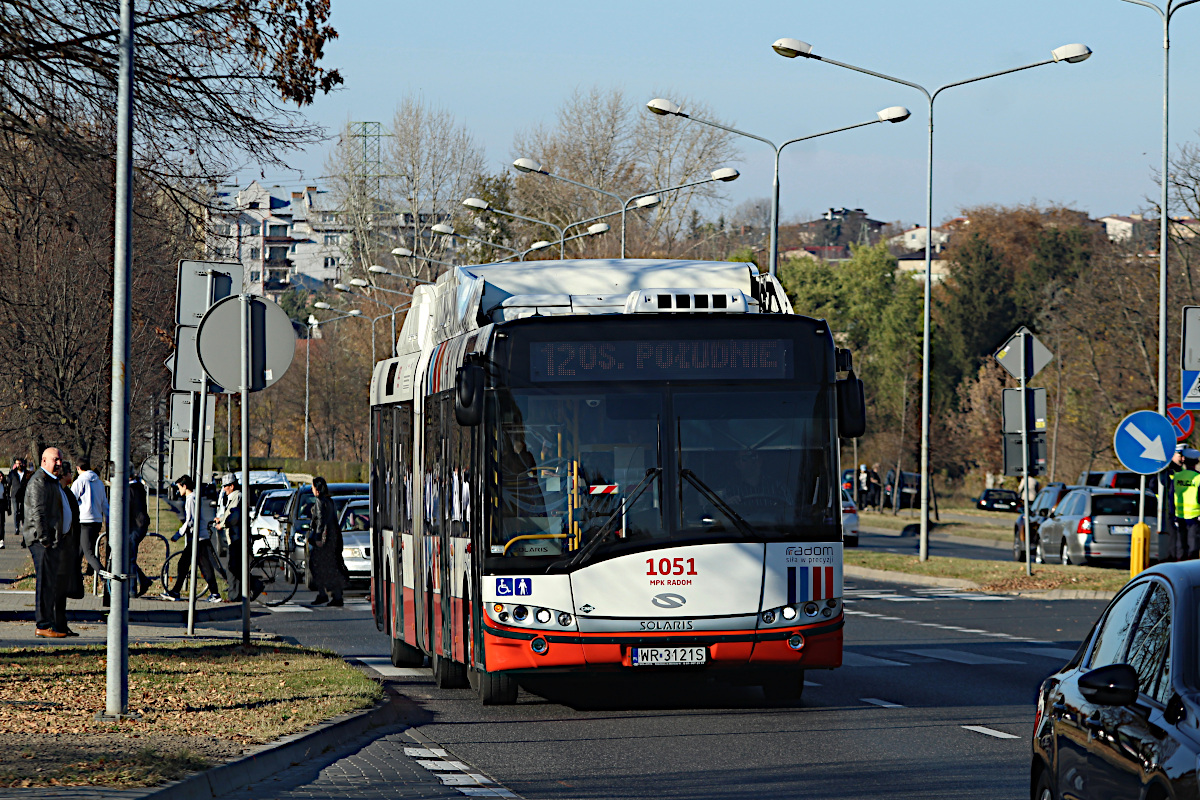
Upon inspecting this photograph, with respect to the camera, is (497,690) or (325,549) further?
(325,549)

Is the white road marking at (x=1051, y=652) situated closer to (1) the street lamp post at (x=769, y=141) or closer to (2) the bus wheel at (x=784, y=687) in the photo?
(2) the bus wheel at (x=784, y=687)

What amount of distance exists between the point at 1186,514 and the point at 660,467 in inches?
591

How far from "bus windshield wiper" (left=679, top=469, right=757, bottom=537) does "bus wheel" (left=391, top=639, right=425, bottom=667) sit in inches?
194

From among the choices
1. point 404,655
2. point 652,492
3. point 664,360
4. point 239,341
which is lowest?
point 404,655

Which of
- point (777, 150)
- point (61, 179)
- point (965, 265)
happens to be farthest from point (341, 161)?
point (61, 179)

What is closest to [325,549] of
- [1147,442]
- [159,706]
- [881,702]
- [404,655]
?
[404,655]

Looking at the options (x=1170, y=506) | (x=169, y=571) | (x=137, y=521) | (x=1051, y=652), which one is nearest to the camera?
(x=1051, y=652)

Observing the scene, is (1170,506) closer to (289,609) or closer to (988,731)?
(289,609)

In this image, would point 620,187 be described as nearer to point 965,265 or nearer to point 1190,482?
point 965,265

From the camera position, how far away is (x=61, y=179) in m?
14.9

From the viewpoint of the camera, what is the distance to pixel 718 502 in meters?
12.3

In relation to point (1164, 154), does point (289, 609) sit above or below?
below

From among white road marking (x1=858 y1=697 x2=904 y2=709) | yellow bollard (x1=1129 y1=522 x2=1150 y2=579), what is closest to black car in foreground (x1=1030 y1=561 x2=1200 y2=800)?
white road marking (x1=858 y1=697 x2=904 y2=709)

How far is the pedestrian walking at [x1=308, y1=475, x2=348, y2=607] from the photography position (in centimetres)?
2491
